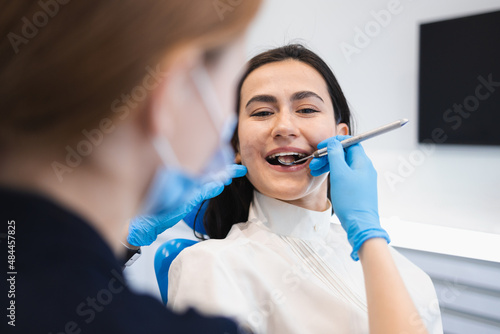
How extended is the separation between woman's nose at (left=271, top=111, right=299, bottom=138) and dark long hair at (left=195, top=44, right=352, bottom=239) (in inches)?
7.1

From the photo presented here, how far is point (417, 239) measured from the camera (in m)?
1.72

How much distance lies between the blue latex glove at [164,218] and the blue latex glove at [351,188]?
263 millimetres

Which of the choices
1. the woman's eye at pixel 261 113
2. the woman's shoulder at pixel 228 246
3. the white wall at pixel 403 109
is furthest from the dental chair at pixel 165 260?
the white wall at pixel 403 109

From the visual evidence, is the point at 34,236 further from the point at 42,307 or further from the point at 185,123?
the point at 185,123

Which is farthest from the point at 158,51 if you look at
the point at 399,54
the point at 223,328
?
the point at 399,54

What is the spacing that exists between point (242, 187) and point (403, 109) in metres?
1.10

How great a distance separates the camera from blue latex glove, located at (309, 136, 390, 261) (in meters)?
0.91

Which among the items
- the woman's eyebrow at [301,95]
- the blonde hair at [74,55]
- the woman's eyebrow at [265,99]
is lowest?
the woman's eyebrow at [301,95]

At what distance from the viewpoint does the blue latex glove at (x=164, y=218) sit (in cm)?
111

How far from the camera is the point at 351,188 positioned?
3.26 ft

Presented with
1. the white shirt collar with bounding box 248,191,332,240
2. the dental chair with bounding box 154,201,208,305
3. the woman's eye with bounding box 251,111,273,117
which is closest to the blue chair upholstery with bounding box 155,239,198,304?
the dental chair with bounding box 154,201,208,305

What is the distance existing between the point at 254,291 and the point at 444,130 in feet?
4.50

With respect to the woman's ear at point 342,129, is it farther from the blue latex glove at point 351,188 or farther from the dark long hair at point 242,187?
the blue latex glove at point 351,188

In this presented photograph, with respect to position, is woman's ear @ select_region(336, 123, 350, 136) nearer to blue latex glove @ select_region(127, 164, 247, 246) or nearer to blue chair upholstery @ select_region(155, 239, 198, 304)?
blue latex glove @ select_region(127, 164, 247, 246)
